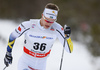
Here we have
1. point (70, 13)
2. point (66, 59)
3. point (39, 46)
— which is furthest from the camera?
point (70, 13)

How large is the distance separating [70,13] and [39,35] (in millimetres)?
13013

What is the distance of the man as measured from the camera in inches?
142

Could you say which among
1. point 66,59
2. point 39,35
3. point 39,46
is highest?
point 39,35

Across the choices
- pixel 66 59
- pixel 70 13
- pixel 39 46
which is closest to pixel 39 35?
pixel 39 46

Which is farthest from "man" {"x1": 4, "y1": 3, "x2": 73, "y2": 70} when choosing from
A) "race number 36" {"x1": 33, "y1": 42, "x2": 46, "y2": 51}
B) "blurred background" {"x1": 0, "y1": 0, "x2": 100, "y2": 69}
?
"blurred background" {"x1": 0, "y1": 0, "x2": 100, "y2": 69}

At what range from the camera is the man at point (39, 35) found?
361 cm

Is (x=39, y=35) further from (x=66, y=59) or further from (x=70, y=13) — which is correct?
(x=70, y=13)

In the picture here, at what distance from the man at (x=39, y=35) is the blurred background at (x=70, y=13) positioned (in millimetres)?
9637

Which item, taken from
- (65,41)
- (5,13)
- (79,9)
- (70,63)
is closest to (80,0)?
(79,9)

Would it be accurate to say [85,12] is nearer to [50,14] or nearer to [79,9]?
[79,9]

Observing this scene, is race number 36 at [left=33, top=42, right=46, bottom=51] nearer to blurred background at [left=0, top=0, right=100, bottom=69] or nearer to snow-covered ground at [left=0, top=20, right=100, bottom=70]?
snow-covered ground at [left=0, top=20, right=100, bottom=70]

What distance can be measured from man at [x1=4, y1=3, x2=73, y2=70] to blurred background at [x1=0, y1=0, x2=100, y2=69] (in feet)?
31.6

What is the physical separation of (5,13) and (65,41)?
1319cm

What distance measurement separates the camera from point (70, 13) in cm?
1647
